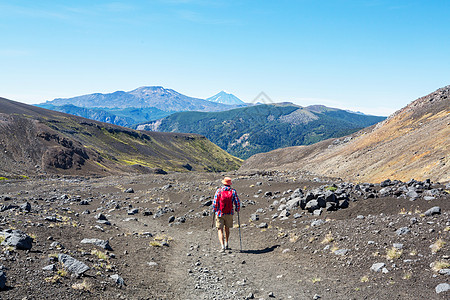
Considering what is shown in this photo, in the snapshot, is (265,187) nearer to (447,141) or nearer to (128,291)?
(128,291)

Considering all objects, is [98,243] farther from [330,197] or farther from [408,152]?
[408,152]

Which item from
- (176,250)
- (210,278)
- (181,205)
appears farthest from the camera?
(181,205)

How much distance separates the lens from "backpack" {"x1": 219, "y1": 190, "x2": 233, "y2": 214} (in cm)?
1273

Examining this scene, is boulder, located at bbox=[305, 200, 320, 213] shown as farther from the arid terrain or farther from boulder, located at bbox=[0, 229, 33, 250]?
boulder, located at bbox=[0, 229, 33, 250]

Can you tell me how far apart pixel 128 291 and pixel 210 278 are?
2.75 metres

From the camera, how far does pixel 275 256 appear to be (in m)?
11.8

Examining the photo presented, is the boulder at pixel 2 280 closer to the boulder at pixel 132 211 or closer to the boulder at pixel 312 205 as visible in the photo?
the boulder at pixel 312 205

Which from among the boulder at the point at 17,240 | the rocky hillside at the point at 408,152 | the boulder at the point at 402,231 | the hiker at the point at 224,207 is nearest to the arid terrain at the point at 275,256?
the boulder at the point at 402,231

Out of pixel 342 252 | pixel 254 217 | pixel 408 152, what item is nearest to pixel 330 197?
pixel 254 217

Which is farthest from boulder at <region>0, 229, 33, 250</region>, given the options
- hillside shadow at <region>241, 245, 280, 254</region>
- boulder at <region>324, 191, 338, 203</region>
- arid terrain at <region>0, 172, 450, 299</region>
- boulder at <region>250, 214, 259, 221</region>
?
boulder at <region>324, 191, 338, 203</region>

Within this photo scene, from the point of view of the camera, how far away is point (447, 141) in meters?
29.9

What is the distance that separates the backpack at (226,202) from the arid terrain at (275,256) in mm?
1792

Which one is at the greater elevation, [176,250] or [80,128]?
[80,128]

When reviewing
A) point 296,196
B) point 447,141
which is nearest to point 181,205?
point 296,196
